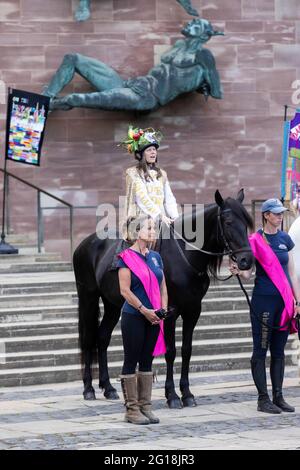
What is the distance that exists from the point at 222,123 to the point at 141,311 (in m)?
10.0

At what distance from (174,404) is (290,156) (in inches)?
241

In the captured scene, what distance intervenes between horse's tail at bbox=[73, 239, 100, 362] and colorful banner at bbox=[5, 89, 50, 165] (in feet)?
16.7

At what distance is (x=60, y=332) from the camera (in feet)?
46.1

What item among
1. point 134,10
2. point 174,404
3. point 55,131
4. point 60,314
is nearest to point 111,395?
point 174,404

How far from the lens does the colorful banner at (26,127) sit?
17344 mm

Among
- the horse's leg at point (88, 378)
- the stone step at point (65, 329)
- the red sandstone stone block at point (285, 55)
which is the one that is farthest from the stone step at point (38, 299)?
the red sandstone stone block at point (285, 55)

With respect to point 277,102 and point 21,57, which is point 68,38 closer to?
point 21,57

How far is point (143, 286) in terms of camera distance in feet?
34.2

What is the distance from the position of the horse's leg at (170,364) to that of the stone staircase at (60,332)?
5.91 ft

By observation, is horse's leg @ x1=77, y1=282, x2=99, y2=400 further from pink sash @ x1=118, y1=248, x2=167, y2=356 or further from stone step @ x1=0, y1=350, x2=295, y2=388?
pink sash @ x1=118, y1=248, x2=167, y2=356

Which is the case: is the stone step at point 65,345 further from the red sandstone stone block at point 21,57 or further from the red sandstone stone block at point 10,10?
the red sandstone stone block at point 10,10

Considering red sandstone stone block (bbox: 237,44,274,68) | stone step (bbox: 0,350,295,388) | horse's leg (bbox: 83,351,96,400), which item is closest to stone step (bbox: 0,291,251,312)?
stone step (bbox: 0,350,295,388)

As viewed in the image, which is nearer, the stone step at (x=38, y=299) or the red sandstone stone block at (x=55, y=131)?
the stone step at (x=38, y=299)

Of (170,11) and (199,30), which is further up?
(170,11)
